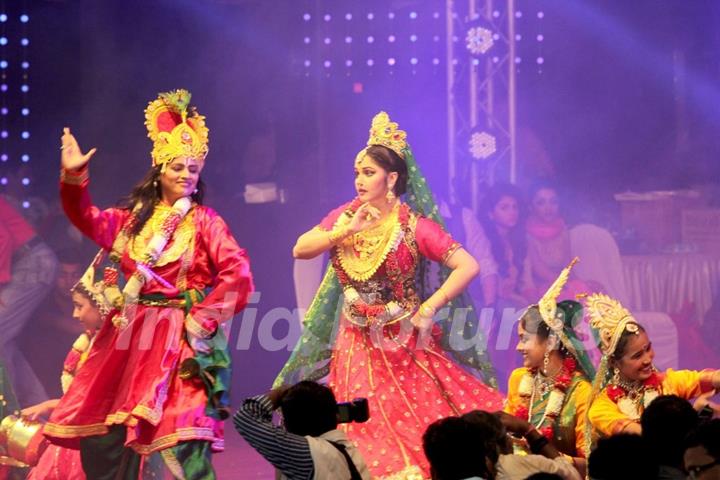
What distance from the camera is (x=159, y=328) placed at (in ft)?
20.9

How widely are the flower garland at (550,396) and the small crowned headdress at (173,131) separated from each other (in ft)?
6.19

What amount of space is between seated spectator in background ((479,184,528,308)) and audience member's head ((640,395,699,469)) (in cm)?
630

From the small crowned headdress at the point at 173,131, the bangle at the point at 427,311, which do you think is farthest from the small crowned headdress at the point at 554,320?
the small crowned headdress at the point at 173,131

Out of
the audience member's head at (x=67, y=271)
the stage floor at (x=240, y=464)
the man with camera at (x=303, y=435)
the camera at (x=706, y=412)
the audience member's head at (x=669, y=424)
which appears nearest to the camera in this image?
the man with camera at (x=303, y=435)

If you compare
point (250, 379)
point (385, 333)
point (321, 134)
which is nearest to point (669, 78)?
point (321, 134)

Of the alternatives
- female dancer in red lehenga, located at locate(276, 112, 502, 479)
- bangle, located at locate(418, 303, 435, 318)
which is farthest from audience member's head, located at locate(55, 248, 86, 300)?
bangle, located at locate(418, 303, 435, 318)

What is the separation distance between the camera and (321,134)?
11.6m

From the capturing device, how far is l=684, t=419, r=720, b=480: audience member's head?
13.9 ft

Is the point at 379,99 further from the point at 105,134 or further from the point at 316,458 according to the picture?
the point at 316,458

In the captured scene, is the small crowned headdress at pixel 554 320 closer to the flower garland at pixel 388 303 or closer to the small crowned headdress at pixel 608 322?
the small crowned headdress at pixel 608 322

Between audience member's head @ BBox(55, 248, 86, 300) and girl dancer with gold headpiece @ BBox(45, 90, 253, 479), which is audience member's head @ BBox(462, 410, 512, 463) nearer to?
girl dancer with gold headpiece @ BBox(45, 90, 253, 479)

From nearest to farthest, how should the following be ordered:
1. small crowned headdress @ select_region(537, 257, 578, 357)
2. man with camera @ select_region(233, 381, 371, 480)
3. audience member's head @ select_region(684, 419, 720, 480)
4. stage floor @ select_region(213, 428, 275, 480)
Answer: audience member's head @ select_region(684, 419, 720, 480) < man with camera @ select_region(233, 381, 371, 480) < small crowned headdress @ select_region(537, 257, 578, 357) < stage floor @ select_region(213, 428, 275, 480)

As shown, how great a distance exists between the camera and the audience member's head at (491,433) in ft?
14.2

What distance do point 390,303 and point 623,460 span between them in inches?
121
